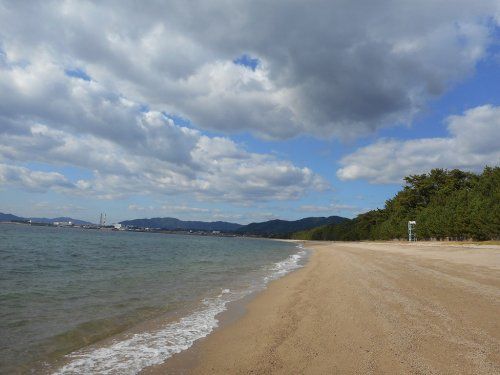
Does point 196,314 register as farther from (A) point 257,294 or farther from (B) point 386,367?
(B) point 386,367

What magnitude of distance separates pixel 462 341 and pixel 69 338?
30.4 ft

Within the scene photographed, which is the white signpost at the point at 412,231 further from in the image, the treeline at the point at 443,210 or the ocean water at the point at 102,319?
the ocean water at the point at 102,319

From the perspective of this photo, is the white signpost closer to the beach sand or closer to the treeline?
the treeline

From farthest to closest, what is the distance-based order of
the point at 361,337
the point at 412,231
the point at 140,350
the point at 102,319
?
the point at 412,231 < the point at 102,319 < the point at 140,350 < the point at 361,337

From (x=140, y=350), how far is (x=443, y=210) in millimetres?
79781

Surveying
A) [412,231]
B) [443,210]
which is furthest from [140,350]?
[412,231]

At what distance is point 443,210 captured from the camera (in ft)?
247

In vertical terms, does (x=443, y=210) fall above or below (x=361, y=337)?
above

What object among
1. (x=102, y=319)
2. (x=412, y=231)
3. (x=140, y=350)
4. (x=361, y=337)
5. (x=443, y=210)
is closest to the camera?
(x=361, y=337)

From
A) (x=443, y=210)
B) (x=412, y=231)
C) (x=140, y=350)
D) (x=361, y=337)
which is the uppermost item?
(x=443, y=210)

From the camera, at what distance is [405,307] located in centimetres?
1080

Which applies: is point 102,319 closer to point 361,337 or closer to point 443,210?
point 361,337

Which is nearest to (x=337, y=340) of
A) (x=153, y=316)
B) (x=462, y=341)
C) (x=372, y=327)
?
(x=372, y=327)

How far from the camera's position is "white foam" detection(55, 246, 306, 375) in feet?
23.3
